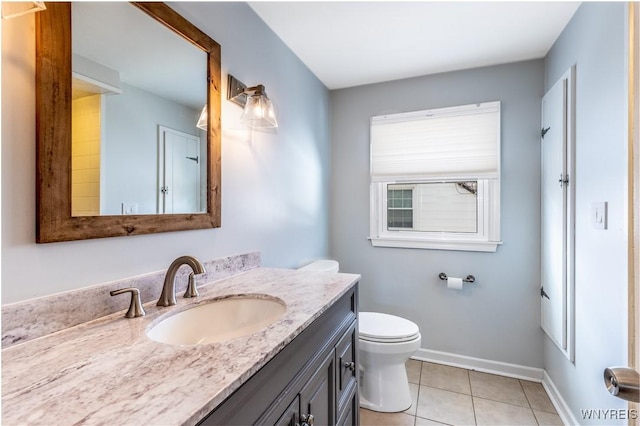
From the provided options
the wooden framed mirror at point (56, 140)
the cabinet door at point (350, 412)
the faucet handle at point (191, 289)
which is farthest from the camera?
Result: the cabinet door at point (350, 412)

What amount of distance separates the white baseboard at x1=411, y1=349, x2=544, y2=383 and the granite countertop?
1924mm

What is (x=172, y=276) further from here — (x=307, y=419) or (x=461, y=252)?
(x=461, y=252)

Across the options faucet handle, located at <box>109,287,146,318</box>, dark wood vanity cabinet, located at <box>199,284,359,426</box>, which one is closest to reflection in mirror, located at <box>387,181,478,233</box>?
dark wood vanity cabinet, located at <box>199,284,359,426</box>

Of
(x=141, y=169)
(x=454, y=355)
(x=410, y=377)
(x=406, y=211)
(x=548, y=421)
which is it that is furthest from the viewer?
(x=406, y=211)

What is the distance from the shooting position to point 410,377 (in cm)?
214

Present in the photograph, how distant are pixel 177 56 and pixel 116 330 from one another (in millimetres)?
989

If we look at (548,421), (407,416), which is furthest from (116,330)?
(548,421)

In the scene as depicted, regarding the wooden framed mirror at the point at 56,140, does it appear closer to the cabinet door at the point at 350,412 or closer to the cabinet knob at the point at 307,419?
the cabinet knob at the point at 307,419

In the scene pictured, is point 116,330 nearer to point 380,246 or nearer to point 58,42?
point 58,42

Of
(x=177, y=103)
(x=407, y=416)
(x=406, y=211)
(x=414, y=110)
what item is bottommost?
(x=407, y=416)

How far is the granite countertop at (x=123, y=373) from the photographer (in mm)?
457

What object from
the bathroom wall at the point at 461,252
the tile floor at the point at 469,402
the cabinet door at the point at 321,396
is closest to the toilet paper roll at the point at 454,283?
the bathroom wall at the point at 461,252

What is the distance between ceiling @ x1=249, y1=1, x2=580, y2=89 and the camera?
1.57 meters

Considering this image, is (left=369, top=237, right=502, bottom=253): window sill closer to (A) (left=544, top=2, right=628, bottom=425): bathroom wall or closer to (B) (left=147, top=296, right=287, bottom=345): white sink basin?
(A) (left=544, top=2, right=628, bottom=425): bathroom wall
